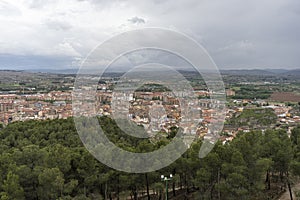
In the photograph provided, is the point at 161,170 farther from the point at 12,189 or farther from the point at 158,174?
the point at 12,189

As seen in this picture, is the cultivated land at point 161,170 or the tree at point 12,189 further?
the cultivated land at point 161,170

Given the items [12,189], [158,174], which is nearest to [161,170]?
[158,174]

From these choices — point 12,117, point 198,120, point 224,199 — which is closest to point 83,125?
point 198,120

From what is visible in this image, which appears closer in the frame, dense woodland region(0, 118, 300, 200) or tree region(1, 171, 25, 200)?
tree region(1, 171, 25, 200)

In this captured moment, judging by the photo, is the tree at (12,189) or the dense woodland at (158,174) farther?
the dense woodland at (158,174)

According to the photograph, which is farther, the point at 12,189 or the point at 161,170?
the point at 161,170

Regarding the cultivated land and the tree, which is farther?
the cultivated land

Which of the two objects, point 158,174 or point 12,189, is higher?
point 12,189

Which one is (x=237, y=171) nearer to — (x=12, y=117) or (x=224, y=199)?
(x=224, y=199)
